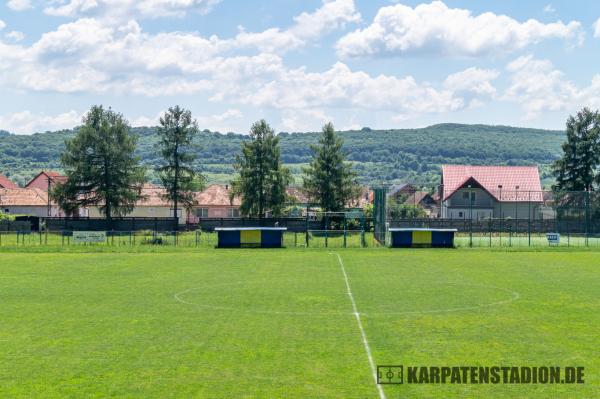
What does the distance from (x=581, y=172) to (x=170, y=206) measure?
55892 mm

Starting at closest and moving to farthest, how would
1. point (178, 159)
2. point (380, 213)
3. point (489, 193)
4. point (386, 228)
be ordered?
point (386, 228)
point (380, 213)
point (178, 159)
point (489, 193)

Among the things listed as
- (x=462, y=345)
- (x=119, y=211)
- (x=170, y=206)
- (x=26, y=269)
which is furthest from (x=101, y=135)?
(x=462, y=345)

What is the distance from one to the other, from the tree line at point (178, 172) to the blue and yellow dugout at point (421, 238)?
3260 centimetres

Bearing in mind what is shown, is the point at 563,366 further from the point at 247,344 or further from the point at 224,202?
the point at 224,202

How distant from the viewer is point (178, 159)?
91250mm

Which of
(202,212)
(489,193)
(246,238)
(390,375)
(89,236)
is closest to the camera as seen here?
(390,375)

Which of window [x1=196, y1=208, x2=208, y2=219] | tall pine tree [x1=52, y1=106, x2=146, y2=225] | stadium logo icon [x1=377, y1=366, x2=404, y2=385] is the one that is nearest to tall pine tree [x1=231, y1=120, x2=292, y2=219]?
tall pine tree [x1=52, y1=106, x2=146, y2=225]

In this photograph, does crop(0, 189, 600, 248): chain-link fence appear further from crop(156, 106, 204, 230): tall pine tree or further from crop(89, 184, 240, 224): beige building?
crop(89, 184, 240, 224): beige building

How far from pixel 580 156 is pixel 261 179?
3946cm

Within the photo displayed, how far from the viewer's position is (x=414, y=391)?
16.4 m

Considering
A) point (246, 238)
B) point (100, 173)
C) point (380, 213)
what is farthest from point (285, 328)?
point (100, 173)

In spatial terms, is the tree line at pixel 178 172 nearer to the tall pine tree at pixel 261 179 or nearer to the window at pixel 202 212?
the tall pine tree at pixel 261 179

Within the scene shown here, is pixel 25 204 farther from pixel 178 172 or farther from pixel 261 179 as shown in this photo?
pixel 261 179

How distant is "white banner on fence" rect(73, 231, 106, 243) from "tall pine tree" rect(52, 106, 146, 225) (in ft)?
91.3
